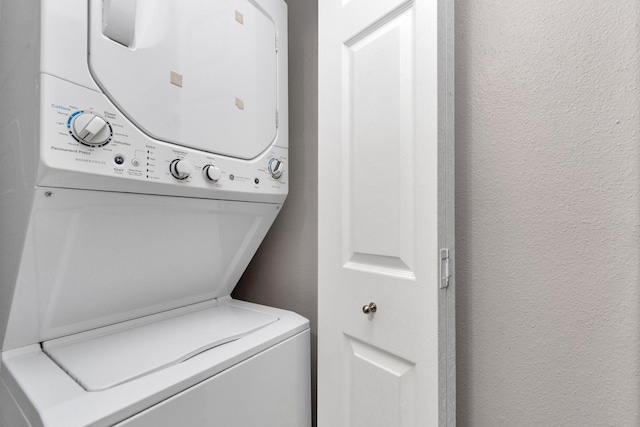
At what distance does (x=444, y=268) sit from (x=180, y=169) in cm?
78

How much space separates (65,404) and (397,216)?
34.1 inches

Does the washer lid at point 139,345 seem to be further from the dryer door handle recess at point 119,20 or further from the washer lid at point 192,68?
the dryer door handle recess at point 119,20

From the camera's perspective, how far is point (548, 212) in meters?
0.81

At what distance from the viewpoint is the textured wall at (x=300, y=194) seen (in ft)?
4.54

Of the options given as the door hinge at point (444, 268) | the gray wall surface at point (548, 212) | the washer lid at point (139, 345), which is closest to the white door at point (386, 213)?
the door hinge at point (444, 268)

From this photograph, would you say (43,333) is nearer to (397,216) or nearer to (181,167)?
(181,167)

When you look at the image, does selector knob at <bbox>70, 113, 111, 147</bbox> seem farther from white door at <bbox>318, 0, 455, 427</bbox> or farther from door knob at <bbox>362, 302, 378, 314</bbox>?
door knob at <bbox>362, 302, 378, 314</bbox>

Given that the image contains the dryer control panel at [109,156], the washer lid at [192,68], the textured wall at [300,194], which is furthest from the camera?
the textured wall at [300,194]

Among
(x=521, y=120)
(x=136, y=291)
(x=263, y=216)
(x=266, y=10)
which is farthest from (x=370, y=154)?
(x=136, y=291)

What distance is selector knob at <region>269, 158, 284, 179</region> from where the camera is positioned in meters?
1.23

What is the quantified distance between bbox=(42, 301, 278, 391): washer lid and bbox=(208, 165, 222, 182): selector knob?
498 mm

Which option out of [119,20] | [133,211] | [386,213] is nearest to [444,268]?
[386,213]

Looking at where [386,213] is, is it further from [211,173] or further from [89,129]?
[89,129]

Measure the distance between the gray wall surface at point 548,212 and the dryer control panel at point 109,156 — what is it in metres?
0.79
